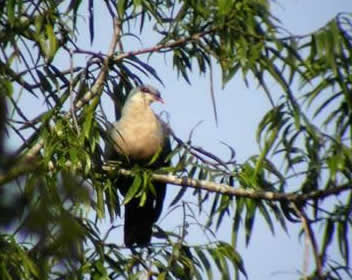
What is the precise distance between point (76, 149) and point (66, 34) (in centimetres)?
77

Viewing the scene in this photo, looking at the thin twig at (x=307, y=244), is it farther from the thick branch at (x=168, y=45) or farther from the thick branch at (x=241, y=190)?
the thick branch at (x=168, y=45)

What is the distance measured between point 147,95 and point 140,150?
724 millimetres

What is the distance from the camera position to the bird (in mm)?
4980

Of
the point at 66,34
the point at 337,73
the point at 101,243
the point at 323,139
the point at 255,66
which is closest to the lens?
the point at 337,73

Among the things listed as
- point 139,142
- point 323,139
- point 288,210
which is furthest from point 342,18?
point 139,142

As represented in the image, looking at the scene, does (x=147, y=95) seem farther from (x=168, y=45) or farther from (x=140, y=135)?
(x=168, y=45)

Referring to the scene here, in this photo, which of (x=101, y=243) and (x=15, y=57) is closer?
(x=15, y=57)

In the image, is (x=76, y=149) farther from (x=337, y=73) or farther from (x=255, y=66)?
(x=337, y=73)

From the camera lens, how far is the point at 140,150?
5012 mm

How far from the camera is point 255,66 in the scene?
9.98ft

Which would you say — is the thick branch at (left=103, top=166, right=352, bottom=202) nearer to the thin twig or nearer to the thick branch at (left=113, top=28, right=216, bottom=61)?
the thin twig

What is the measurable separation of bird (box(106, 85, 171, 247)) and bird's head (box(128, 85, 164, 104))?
0.02 metres

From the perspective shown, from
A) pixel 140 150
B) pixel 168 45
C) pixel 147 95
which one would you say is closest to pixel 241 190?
pixel 168 45

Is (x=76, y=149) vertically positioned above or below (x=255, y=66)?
below
